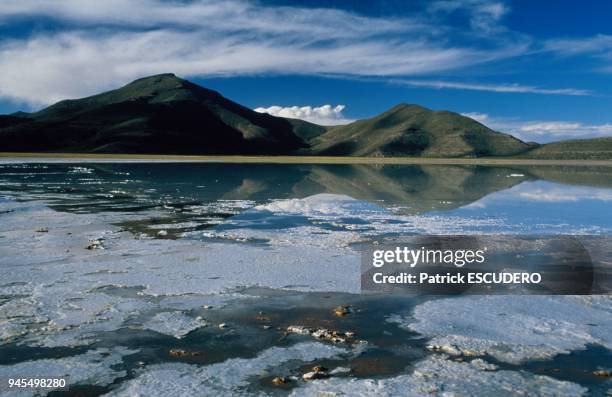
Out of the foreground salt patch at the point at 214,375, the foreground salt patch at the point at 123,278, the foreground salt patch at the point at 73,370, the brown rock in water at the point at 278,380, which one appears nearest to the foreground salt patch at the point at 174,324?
the foreground salt patch at the point at 123,278

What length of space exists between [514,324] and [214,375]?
17.1ft

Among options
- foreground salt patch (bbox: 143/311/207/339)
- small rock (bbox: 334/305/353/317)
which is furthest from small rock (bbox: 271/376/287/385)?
small rock (bbox: 334/305/353/317)

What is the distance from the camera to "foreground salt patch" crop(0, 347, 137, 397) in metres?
7.00

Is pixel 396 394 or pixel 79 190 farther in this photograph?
pixel 79 190

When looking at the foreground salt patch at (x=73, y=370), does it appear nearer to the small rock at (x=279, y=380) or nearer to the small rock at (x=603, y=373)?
the small rock at (x=279, y=380)

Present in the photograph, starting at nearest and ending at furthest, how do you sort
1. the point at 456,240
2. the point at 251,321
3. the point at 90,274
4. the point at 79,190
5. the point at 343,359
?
the point at 343,359 < the point at 251,321 < the point at 90,274 < the point at 456,240 < the point at 79,190

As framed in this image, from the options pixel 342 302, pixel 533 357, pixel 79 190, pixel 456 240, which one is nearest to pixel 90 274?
pixel 342 302

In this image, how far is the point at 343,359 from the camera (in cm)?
779

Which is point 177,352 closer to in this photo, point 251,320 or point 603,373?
point 251,320

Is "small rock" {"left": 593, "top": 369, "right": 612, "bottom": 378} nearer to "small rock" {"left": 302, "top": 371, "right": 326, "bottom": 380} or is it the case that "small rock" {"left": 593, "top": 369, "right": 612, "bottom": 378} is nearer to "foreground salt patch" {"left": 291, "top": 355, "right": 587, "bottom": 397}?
"foreground salt patch" {"left": 291, "top": 355, "right": 587, "bottom": 397}

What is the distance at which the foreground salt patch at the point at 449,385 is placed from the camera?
678 centimetres

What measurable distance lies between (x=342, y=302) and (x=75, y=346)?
474 centimetres

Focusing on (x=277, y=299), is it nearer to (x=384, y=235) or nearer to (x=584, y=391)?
(x=584, y=391)

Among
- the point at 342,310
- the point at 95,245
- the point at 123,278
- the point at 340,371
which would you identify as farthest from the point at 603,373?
the point at 95,245
